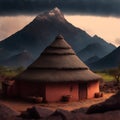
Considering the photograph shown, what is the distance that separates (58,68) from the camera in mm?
32750

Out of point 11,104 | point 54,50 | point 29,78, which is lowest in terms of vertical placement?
point 11,104

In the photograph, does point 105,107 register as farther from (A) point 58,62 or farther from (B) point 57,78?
(A) point 58,62

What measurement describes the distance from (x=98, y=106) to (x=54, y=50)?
21113 millimetres

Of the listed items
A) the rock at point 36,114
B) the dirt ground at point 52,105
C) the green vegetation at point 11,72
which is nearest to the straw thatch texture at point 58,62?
the dirt ground at point 52,105

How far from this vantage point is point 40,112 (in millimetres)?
13711

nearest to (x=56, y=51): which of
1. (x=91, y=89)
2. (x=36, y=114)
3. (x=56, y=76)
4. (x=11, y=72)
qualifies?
(x=56, y=76)

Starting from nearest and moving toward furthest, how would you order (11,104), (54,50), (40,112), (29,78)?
1. (40,112)
2. (11,104)
3. (29,78)
4. (54,50)

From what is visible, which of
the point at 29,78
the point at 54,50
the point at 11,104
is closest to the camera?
the point at 11,104

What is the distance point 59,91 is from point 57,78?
122cm

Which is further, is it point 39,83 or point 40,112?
point 39,83

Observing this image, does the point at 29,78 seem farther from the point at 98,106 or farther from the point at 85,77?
the point at 98,106

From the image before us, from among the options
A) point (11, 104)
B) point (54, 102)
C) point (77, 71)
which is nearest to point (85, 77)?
point (77, 71)

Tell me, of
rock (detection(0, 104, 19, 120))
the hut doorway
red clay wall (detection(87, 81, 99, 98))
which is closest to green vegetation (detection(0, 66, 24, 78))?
red clay wall (detection(87, 81, 99, 98))

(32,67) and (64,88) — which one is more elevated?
(32,67)
